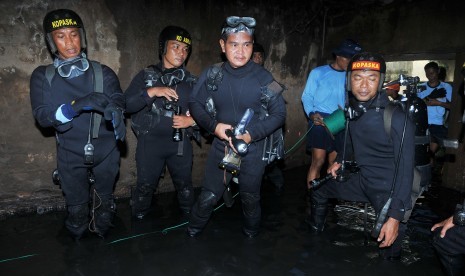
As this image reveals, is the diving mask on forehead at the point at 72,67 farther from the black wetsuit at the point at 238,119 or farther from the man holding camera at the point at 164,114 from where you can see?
the black wetsuit at the point at 238,119

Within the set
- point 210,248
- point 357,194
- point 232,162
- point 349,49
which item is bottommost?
point 210,248

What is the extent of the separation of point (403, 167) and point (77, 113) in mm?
3231

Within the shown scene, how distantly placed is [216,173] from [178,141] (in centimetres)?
80

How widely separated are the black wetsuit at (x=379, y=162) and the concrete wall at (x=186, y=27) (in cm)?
292

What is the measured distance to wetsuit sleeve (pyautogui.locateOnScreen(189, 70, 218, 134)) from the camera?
358 cm

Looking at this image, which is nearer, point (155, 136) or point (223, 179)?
point (223, 179)

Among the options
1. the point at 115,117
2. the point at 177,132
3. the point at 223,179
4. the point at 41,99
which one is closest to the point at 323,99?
the point at 223,179

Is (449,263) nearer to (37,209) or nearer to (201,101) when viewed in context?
(201,101)

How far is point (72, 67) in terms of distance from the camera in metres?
3.39

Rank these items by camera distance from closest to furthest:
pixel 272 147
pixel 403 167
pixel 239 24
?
pixel 403 167
pixel 239 24
pixel 272 147

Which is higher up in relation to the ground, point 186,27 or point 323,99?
point 186,27

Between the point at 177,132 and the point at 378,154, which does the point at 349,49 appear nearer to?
the point at 378,154

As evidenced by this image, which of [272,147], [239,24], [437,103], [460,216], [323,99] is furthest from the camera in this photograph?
[437,103]

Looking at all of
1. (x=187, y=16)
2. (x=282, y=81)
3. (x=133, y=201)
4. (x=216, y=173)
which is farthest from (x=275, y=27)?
(x=133, y=201)
